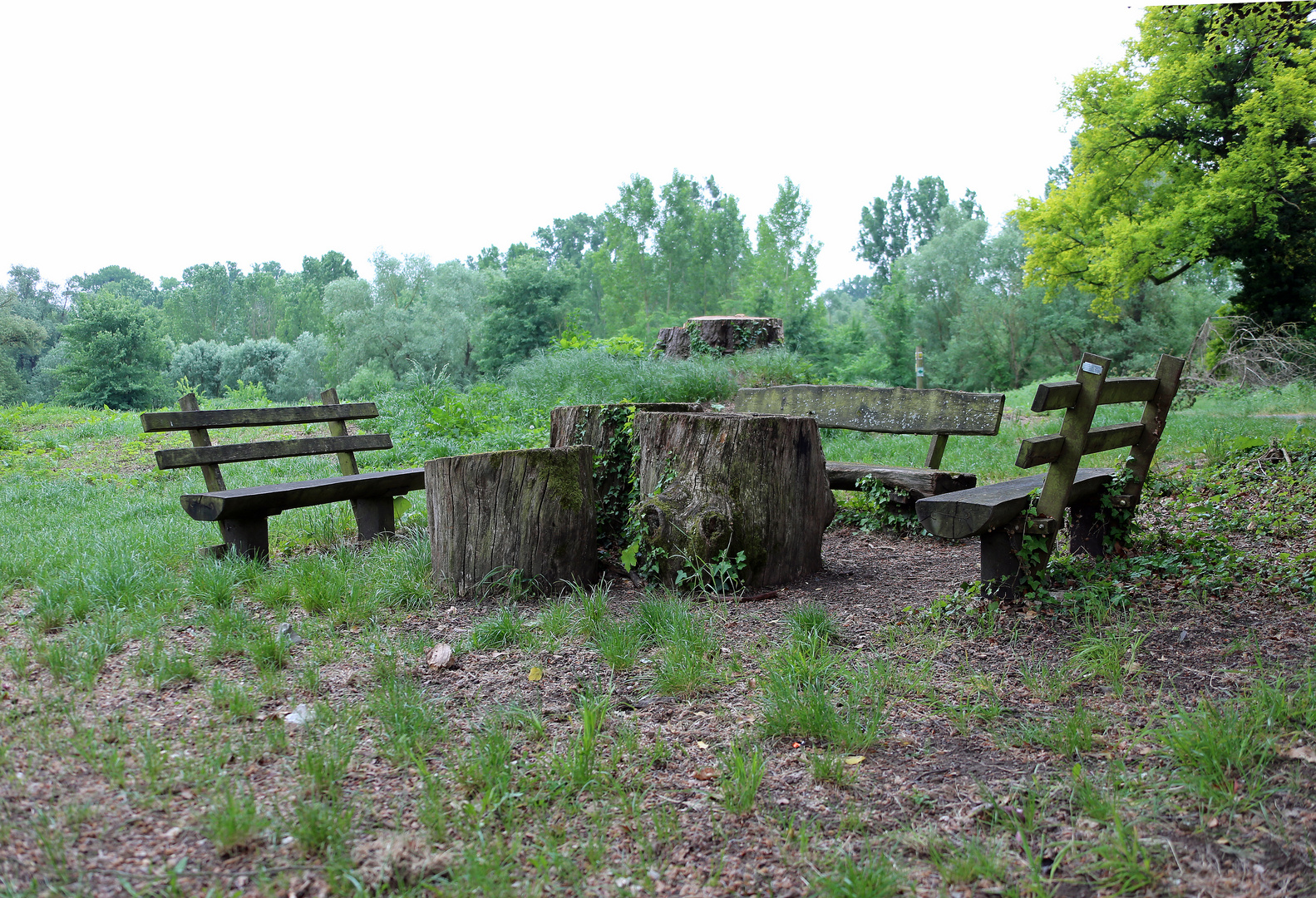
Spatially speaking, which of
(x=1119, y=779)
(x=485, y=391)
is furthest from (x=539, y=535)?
(x=485, y=391)

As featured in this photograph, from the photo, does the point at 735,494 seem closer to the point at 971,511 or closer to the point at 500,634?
the point at 971,511

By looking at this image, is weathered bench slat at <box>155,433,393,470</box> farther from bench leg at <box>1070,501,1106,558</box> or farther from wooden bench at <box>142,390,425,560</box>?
bench leg at <box>1070,501,1106,558</box>

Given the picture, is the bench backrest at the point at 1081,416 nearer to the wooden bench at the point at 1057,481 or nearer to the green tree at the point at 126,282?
the wooden bench at the point at 1057,481

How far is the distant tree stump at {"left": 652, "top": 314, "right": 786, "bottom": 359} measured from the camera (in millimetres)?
15328

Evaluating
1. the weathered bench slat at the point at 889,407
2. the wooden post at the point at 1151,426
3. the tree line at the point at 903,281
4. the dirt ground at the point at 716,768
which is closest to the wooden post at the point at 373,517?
the dirt ground at the point at 716,768

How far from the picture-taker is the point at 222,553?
186 inches

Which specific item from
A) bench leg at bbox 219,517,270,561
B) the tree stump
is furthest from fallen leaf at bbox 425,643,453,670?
bench leg at bbox 219,517,270,561

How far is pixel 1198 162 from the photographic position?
55.5 ft

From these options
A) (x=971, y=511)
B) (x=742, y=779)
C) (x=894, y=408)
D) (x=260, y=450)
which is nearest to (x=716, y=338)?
(x=894, y=408)

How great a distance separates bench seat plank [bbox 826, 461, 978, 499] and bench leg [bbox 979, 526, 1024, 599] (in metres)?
1.48

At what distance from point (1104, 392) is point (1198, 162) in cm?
1716

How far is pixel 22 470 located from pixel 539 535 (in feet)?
30.6

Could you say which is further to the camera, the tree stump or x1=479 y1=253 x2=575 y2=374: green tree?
x1=479 y1=253 x2=575 y2=374: green tree

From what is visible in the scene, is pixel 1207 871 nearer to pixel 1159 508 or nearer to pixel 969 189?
pixel 1159 508
